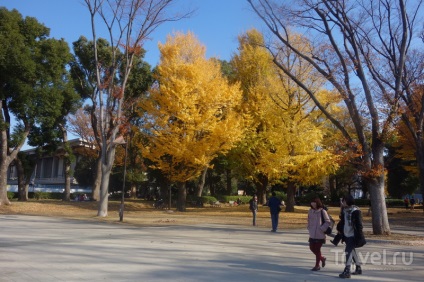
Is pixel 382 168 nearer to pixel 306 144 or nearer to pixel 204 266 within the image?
pixel 204 266

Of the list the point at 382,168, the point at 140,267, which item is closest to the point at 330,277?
the point at 140,267

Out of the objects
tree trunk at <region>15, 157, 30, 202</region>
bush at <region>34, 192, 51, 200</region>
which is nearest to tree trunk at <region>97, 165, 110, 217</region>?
tree trunk at <region>15, 157, 30, 202</region>

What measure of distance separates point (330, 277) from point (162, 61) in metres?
22.3

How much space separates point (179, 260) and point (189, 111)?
57.4 feet

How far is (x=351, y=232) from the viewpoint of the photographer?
7465 millimetres

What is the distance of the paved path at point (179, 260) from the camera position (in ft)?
23.3

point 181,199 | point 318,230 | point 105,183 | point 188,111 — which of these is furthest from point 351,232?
point 181,199

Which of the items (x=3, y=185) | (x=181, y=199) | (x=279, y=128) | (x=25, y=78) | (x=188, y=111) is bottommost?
(x=181, y=199)

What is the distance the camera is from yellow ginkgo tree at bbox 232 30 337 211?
2678 cm

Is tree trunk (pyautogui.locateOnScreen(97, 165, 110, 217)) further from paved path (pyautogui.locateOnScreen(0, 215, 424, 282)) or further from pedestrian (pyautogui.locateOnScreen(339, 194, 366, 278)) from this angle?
pedestrian (pyautogui.locateOnScreen(339, 194, 366, 278))

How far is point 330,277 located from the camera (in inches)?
290

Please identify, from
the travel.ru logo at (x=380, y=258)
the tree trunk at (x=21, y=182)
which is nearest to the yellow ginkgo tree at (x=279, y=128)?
the travel.ru logo at (x=380, y=258)

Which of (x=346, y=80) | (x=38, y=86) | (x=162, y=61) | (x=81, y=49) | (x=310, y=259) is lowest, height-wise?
(x=310, y=259)

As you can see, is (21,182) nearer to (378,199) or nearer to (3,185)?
(3,185)
